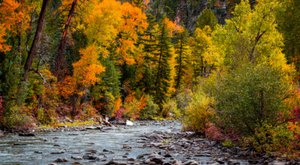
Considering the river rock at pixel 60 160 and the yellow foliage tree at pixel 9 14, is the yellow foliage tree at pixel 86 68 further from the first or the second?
the river rock at pixel 60 160

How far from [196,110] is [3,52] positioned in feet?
46.5

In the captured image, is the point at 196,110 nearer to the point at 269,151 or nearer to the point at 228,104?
the point at 228,104

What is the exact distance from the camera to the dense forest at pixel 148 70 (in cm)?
1376

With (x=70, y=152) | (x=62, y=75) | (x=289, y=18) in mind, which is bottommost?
(x=70, y=152)

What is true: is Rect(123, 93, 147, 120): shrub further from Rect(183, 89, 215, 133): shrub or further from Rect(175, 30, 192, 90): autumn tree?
Rect(183, 89, 215, 133): shrub

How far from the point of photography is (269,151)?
1291 cm

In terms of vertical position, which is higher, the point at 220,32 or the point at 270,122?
the point at 220,32

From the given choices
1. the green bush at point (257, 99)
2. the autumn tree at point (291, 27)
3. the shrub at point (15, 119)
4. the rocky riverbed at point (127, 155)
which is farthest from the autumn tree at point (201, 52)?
the green bush at point (257, 99)

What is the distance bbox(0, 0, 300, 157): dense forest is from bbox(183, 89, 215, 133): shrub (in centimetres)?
7

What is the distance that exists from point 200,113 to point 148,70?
2862 cm

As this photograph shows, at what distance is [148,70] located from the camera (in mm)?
48906

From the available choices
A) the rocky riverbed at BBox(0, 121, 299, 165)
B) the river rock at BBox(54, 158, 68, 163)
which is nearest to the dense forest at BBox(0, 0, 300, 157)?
the rocky riverbed at BBox(0, 121, 299, 165)

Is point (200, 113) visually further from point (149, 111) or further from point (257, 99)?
point (149, 111)

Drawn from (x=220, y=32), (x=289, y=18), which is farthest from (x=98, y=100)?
(x=289, y=18)
